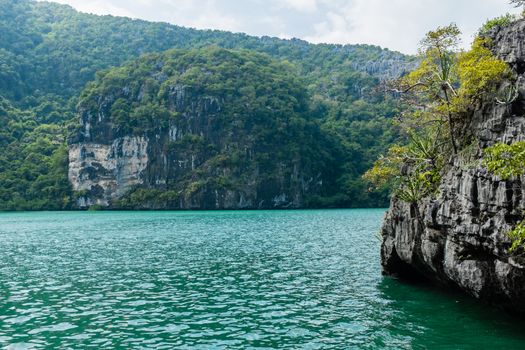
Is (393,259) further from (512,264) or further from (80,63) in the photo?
(80,63)

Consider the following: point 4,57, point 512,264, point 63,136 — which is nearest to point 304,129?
point 63,136

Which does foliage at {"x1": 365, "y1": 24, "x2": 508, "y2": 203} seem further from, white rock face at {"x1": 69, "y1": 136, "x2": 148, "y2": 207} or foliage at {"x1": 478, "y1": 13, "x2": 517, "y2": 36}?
white rock face at {"x1": 69, "y1": 136, "x2": 148, "y2": 207}

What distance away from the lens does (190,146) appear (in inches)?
4931

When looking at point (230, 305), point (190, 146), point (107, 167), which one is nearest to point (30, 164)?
point (107, 167)

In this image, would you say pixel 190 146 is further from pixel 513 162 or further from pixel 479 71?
pixel 513 162

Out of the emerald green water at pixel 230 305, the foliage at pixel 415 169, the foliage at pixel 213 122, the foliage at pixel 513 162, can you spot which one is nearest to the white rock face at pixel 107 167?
the foliage at pixel 213 122

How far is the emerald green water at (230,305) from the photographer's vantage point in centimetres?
1473

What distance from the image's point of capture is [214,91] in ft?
436

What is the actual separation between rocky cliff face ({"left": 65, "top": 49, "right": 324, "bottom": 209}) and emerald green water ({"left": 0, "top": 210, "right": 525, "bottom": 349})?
8677cm

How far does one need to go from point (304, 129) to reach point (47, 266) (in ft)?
366

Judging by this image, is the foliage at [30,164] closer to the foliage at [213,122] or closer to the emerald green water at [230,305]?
the foliage at [213,122]

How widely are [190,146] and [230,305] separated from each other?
108483 mm

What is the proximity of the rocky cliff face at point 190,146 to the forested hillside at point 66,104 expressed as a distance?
25.8ft

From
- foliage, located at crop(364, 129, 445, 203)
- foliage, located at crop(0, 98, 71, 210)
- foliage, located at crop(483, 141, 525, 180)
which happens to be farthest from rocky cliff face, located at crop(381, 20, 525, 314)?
foliage, located at crop(0, 98, 71, 210)
